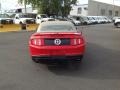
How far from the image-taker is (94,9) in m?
69.1

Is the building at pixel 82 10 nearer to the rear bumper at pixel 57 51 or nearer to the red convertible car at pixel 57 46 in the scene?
the red convertible car at pixel 57 46

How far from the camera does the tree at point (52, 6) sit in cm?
4269

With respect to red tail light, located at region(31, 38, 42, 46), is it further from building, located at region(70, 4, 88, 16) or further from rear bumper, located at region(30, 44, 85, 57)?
building, located at region(70, 4, 88, 16)

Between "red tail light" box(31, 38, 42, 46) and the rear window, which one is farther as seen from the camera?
the rear window

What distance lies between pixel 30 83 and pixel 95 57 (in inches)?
169

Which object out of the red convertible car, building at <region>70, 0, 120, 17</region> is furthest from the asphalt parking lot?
building at <region>70, 0, 120, 17</region>

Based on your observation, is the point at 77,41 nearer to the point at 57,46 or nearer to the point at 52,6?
the point at 57,46

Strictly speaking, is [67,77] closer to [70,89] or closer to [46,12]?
[70,89]

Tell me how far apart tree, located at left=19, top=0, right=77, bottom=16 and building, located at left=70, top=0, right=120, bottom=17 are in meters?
20.4

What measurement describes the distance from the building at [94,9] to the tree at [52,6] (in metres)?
20.4

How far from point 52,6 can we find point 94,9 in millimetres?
27943

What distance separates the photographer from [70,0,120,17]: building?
66.9 m

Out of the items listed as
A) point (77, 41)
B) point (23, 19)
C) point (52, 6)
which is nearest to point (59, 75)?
point (77, 41)

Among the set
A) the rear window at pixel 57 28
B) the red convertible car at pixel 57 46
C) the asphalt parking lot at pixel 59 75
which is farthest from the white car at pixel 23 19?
the red convertible car at pixel 57 46
